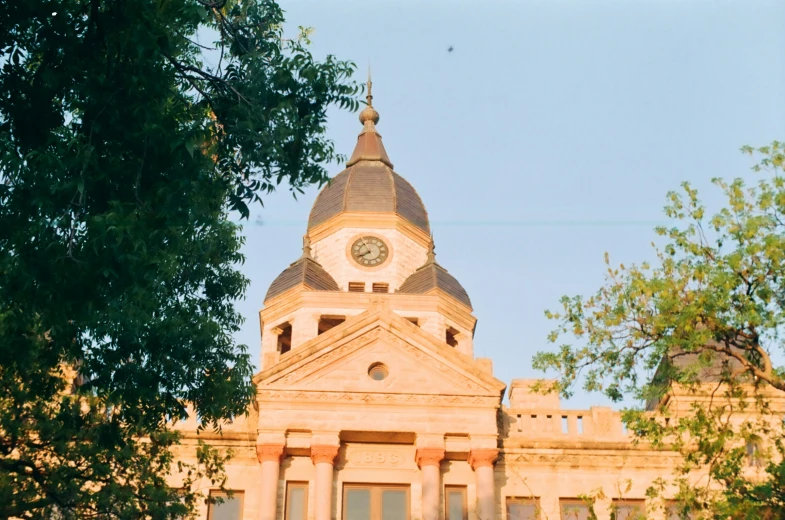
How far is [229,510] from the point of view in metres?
31.1

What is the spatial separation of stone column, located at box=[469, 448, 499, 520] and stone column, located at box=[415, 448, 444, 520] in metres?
0.97

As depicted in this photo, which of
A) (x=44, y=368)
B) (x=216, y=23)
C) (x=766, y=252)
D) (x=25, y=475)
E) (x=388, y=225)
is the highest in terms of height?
(x=388, y=225)

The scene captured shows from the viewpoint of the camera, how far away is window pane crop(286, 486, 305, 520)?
30.6 metres

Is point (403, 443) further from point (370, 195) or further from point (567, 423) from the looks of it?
point (370, 195)

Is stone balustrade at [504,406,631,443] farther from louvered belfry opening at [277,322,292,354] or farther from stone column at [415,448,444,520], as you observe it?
louvered belfry opening at [277,322,292,354]

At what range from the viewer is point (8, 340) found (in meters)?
17.0

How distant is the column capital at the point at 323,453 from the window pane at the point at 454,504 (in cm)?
348

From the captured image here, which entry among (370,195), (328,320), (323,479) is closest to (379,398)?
(323,479)

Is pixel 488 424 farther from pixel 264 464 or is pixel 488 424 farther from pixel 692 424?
pixel 692 424

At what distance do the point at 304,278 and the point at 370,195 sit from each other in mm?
5875

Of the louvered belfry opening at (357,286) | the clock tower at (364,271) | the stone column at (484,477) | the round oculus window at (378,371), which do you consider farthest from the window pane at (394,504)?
the louvered belfry opening at (357,286)

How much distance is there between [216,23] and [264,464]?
16.7m

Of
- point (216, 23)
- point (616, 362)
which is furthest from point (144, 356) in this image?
point (616, 362)

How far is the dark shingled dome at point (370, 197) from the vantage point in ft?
146
